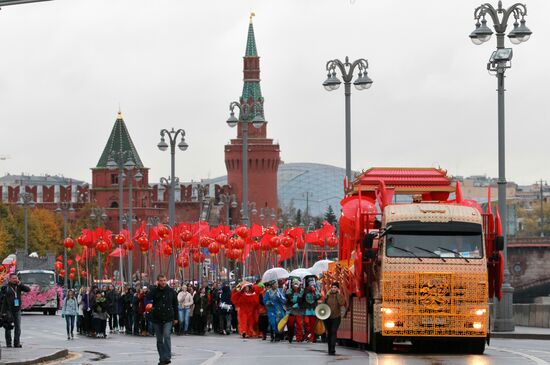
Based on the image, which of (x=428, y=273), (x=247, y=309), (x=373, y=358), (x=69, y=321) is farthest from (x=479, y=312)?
(x=69, y=321)

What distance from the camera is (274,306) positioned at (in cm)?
3841

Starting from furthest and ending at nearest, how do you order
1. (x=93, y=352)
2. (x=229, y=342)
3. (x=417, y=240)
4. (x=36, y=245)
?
(x=36, y=245) → (x=229, y=342) → (x=93, y=352) → (x=417, y=240)

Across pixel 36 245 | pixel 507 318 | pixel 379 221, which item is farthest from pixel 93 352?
pixel 36 245

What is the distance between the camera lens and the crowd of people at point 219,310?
110 feet

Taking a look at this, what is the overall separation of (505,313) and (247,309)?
6492 mm

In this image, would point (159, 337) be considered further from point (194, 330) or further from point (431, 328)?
point (194, 330)

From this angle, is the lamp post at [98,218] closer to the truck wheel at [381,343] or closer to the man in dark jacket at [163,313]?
the truck wheel at [381,343]

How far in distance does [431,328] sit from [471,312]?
2.35 ft

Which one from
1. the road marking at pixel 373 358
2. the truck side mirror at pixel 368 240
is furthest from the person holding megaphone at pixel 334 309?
the truck side mirror at pixel 368 240

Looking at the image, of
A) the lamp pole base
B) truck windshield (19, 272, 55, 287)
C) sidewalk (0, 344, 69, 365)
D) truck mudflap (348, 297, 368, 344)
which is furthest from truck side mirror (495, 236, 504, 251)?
truck windshield (19, 272, 55, 287)

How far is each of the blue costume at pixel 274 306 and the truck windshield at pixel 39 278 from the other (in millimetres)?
31954

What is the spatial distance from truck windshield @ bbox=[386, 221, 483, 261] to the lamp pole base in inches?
521

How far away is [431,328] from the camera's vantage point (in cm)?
2730

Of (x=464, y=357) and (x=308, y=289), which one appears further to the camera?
(x=308, y=289)
